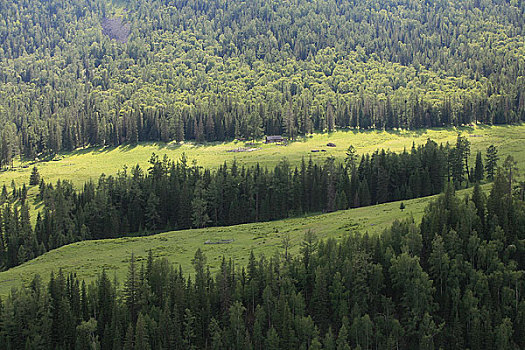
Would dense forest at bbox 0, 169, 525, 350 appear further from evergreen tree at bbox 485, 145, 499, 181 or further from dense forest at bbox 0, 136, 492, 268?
evergreen tree at bbox 485, 145, 499, 181

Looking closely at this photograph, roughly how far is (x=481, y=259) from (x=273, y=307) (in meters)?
43.0

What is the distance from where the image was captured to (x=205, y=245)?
476 ft

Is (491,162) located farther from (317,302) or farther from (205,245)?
(317,302)

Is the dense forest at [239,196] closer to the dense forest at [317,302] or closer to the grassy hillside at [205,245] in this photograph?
the grassy hillside at [205,245]

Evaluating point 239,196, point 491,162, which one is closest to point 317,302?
point 239,196

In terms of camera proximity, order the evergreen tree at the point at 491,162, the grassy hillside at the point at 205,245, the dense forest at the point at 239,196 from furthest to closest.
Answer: the evergreen tree at the point at 491,162, the dense forest at the point at 239,196, the grassy hillside at the point at 205,245

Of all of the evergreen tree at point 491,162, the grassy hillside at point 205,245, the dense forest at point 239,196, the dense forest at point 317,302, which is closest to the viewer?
the dense forest at point 317,302

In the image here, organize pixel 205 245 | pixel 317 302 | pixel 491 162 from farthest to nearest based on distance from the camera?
pixel 491 162 < pixel 205 245 < pixel 317 302

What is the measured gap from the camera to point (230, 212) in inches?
7087

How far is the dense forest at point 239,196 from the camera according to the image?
178m

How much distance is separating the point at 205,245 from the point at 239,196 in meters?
42.9

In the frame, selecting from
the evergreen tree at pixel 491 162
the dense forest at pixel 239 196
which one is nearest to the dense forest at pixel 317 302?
the dense forest at pixel 239 196

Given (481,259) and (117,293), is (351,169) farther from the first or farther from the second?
(117,293)

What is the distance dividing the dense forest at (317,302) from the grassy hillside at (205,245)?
13.8m
